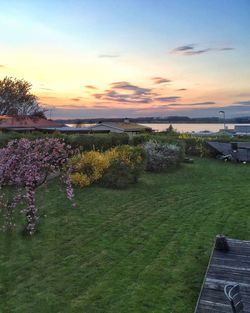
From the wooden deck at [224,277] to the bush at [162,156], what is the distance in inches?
494

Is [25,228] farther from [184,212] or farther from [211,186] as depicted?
[211,186]

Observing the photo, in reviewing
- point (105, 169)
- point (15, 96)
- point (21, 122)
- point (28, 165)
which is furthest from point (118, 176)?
point (15, 96)

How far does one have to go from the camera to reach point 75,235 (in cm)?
1002

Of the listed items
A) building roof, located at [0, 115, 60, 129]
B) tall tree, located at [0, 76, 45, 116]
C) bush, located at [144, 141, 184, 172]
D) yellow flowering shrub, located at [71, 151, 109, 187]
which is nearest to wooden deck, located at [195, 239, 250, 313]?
yellow flowering shrub, located at [71, 151, 109, 187]

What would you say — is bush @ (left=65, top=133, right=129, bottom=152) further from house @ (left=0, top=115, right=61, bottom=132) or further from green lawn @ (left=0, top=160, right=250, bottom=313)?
house @ (left=0, top=115, right=61, bottom=132)

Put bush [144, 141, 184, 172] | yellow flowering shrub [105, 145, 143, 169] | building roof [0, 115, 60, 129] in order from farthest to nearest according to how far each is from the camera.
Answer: building roof [0, 115, 60, 129], bush [144, 141, 184, 172], yellow flowering shrub [105, 145, 143, 169]

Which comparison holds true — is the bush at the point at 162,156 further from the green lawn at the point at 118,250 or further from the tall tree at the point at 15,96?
the tall tree at the point at 15,96

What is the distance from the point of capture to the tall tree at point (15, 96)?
6356 cm

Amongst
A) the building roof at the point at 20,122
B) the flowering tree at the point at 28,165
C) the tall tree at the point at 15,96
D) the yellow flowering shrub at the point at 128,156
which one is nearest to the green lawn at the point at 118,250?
the flowering tree at the point at 28,165

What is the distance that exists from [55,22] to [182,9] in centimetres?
635

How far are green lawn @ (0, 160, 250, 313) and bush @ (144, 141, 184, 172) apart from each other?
17.6 ft

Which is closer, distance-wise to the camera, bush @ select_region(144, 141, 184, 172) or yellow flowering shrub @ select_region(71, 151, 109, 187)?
yellow flowering shrub @ select_region(71, 151, 109, 187)

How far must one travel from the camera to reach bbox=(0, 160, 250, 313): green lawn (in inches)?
262

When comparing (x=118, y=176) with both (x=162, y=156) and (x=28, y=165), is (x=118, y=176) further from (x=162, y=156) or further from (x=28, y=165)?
(x=28, y=165)
